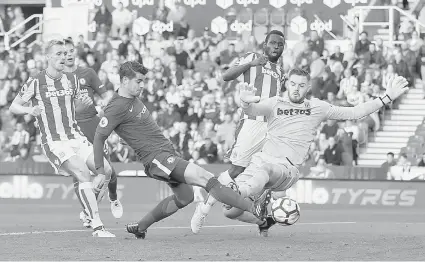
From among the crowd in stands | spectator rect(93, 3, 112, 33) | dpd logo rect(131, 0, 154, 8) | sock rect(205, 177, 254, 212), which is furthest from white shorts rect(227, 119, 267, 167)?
dpd logo rect(131, 0, 154, 8)

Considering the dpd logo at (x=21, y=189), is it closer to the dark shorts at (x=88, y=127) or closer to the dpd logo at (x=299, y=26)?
the dark shorts at (x=88, y=127)

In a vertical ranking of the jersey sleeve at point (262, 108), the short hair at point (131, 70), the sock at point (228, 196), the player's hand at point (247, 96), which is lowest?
the sock at point (228, 196)

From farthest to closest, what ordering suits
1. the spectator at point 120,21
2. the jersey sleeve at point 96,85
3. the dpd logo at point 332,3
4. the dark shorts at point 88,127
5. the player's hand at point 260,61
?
the spectator at point 120,21
the dpd logo at point 332,3
the dark shorts at point 88,127
the jersey sleeve at point 96,85
the player's hand at point 260,61

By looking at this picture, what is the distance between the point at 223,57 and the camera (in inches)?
1145

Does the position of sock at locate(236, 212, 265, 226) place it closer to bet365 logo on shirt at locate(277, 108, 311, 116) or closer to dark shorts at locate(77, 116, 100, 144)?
bet365 logo on shirt at locate(277, 108, 311, 116)

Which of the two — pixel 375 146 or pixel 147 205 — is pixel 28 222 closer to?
pixel 147 205

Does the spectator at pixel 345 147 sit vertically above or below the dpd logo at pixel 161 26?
below

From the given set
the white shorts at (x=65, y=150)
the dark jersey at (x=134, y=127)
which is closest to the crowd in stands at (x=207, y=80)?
the white shorts at (x=65, y=150)

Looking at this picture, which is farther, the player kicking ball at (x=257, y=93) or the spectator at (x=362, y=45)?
the spectator at (x=362, y=45)

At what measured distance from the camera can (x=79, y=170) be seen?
13828 millimetres

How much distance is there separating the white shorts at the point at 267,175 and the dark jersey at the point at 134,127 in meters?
0.99

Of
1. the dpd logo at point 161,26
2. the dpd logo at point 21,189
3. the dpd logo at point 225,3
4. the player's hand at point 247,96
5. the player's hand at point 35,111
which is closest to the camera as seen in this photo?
the player's hand at point 247,96

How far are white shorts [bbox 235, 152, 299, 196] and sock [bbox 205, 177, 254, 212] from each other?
36 centimetres

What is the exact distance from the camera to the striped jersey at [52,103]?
14.1 metres
